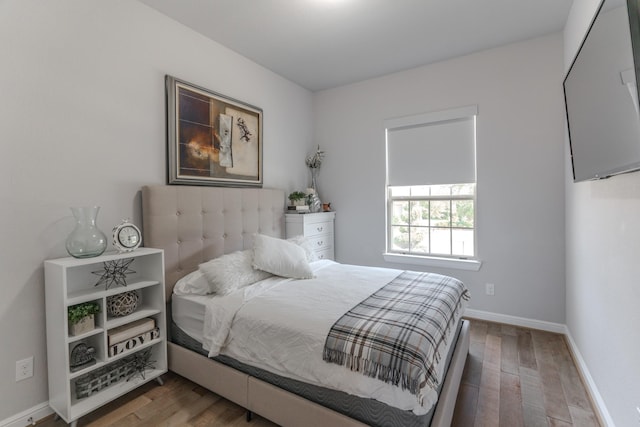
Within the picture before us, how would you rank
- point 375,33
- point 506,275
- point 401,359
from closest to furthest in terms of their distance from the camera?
1. point 401,359
2. point 375,33
3. point 506,275

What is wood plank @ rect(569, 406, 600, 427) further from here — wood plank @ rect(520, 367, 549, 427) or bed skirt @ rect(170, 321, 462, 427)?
bed skirt @ rect(170, 321, 462, 427)

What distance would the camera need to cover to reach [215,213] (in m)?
2.69

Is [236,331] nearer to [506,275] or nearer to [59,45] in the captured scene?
[59,45]

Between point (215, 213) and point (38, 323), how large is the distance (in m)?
1.33

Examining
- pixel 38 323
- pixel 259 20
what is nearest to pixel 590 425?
pixel 38 323

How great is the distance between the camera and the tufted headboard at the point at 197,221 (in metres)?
2.25

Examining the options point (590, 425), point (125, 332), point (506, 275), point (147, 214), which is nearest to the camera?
point (590, 425)

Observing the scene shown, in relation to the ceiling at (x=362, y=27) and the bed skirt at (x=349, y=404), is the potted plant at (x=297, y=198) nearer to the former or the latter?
the ceiling at (x=362, y=27)

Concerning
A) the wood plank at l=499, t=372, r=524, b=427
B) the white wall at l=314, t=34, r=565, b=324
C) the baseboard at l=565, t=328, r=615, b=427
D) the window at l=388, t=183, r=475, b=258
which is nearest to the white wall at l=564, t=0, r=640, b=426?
the baseboard at l=565, t=328, r=615, b=427

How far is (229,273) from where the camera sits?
87.5 inches

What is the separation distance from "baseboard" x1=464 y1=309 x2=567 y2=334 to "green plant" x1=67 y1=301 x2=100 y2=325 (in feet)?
11.0

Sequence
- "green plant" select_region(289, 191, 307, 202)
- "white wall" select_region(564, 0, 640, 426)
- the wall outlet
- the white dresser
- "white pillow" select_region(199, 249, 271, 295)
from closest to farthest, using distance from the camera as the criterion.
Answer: "white wall" select_region(564, 0, 640, 426) < "white pillow" select_region(199, 249, 271, 295) < the wall outlet < the white dresser < "green plant" select_region(289, 191, 307, 202)

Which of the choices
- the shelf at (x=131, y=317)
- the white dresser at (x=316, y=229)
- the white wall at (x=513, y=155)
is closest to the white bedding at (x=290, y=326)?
the shelf at (x=131, y=317)

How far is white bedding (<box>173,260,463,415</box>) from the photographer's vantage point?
54.6 inches
